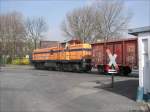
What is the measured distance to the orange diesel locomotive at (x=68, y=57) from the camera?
3659 centimetres

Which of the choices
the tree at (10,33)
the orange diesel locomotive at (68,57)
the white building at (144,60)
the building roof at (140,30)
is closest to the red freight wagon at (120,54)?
the orange diesel locomotive at (68,57)

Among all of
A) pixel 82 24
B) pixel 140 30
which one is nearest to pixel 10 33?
pixel 82 24

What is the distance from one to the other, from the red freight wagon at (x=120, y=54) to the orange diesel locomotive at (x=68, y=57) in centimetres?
205

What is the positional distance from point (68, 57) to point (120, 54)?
392 inches

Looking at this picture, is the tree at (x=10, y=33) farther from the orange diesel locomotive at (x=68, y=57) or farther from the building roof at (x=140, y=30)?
the building roof at (x=140, y=30)

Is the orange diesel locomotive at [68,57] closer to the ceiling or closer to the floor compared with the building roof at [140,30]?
closer to the floor

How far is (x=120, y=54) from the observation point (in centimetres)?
3066

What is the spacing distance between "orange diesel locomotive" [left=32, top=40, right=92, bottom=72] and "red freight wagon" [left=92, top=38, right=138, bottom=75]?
205cm

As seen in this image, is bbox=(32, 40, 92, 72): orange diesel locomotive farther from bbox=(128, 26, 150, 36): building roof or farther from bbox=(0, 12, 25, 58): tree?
bbox=(0, 12, 25, 58): tree

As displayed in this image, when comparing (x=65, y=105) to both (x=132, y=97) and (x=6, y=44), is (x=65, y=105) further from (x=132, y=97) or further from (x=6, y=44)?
(x=6, y=44)

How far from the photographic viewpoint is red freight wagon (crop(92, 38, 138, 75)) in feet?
95.8

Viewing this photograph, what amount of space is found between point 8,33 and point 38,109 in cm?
6799

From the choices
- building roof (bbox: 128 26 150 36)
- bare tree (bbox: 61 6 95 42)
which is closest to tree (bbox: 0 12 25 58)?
bare tree (bbox: 61 6 95 42)

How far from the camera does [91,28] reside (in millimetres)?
74562
